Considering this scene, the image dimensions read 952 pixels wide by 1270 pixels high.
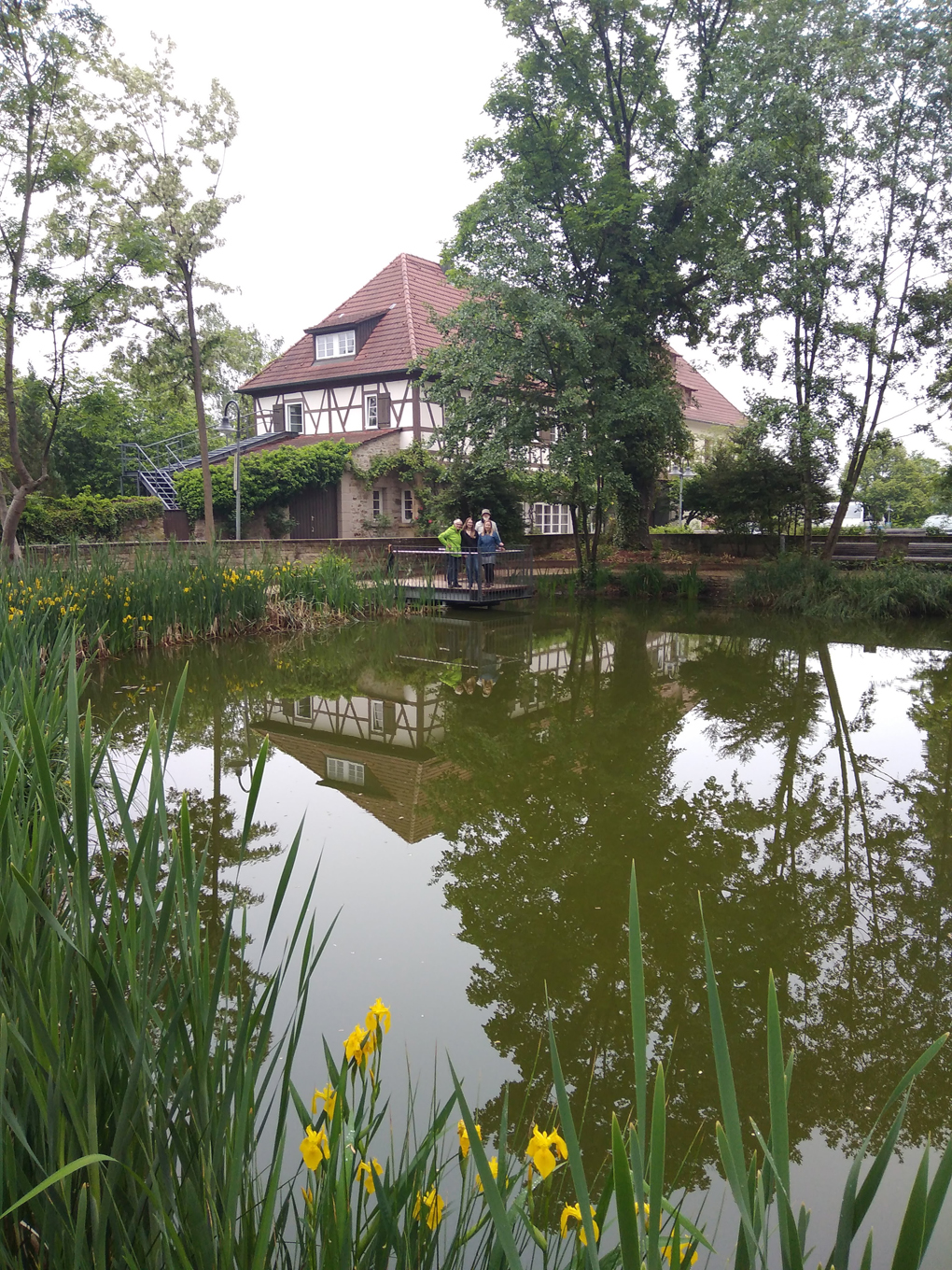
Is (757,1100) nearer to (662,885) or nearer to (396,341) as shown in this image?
(662,885)

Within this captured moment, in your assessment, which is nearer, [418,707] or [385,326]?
[418,707]

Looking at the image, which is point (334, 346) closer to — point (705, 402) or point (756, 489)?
point (756, 489)

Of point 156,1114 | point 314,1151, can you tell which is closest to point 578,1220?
point 314,1151

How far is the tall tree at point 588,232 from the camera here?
16156mm

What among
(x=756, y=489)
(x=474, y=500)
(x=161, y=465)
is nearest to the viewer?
(x=756, y=489)

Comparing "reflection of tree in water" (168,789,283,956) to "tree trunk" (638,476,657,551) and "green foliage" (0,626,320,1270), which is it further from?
"tree trunk" (638,476,657,551)

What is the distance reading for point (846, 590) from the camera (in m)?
16.2

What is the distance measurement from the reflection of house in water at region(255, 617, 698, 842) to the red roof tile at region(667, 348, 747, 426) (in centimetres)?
3410

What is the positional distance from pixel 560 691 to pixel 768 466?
1186 centimetres

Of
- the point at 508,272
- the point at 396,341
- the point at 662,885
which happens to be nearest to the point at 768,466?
the point at 508,272

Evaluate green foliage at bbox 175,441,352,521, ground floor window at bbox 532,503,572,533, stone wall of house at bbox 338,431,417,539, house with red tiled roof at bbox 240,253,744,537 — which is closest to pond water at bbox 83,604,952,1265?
stone wall of house at bbox 338,431,417,539

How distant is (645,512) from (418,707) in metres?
14.3

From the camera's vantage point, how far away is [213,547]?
41.7 ft

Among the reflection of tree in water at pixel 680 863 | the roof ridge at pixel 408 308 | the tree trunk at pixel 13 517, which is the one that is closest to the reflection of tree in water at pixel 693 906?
the reflection of tree in water at pixel 680 863
